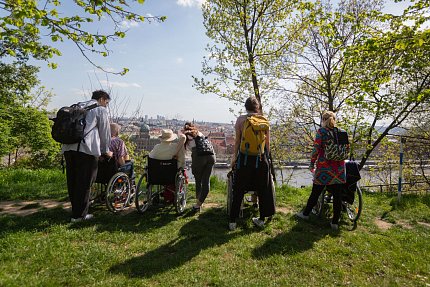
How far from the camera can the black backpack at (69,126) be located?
384 cm

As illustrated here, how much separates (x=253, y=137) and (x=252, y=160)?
33 centimetres

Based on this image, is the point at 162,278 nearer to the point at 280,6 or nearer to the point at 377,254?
the point at 377,254

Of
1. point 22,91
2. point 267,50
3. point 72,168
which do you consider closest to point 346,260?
point 72,168

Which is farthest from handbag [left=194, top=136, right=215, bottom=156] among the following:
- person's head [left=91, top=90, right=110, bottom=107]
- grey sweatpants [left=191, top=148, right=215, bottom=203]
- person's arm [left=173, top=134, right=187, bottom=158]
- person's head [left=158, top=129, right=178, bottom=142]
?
person's head [left=91, top=90, right=110, bottom=107]

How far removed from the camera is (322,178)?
4266mm

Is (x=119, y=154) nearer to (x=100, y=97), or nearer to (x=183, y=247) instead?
(x=100, y=97)

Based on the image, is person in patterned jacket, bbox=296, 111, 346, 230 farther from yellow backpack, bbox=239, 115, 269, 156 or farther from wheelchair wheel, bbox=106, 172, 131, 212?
wheelchair wheel, bbox=106, 172, 131, 212

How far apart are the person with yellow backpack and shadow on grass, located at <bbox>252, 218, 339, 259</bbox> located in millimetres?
452

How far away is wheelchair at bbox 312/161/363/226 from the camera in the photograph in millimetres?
4512

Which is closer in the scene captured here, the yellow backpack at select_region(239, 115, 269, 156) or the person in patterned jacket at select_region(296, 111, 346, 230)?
the yellow backpack at select_region(239, 115, 269, 156)

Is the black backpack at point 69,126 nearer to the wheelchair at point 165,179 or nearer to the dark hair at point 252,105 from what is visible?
the wheelchair at point 165,179

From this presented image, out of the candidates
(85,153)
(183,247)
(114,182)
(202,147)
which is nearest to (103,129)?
(85,153)

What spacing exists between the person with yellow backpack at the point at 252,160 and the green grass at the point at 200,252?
398 millimetres

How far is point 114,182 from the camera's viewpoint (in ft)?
14.9
